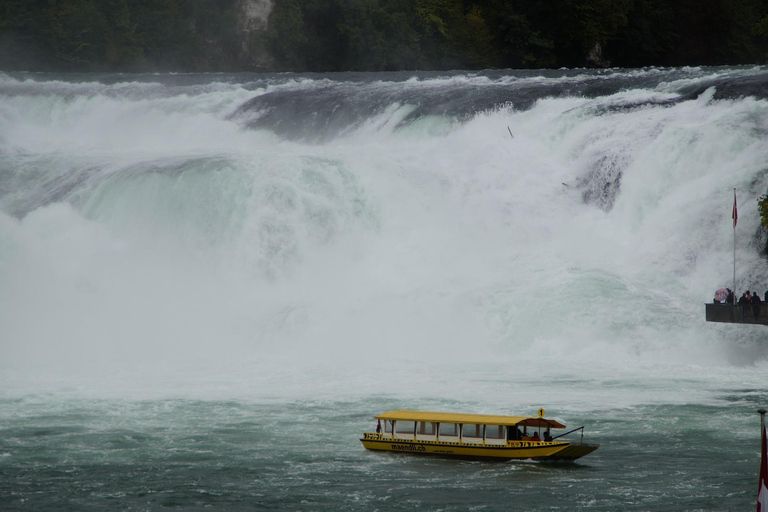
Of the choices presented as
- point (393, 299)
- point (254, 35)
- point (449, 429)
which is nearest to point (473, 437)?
point (449, 429)

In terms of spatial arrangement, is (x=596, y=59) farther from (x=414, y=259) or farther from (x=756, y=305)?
(x=756, y=305)

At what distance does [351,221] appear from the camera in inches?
1168

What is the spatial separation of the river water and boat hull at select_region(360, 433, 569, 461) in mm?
169

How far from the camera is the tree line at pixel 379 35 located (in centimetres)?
5722

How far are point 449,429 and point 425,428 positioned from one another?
1.24 feet

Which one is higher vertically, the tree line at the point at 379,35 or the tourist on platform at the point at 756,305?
the tree line at the point at 379,35

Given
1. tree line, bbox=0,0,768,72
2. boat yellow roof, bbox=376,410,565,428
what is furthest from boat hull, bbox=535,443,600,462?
tree line, bbox=0,0,768,72

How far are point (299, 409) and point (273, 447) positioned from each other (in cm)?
254

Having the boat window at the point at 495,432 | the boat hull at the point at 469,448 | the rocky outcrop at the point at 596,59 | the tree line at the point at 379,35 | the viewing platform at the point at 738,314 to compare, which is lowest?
the boat hull at the point at 469,448

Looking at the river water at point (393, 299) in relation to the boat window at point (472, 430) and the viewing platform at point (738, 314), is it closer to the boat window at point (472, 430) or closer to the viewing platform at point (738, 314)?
the boat window at point (472, 430)

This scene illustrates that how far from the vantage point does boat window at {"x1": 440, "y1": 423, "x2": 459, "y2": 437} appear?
667 inches

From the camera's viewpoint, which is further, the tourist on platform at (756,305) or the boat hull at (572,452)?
the tourist on platform at (756,305)

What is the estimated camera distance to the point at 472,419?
1681cm

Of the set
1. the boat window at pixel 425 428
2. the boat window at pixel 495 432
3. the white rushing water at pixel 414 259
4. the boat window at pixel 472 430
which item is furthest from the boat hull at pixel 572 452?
the white rushing water at pixel 414 259
